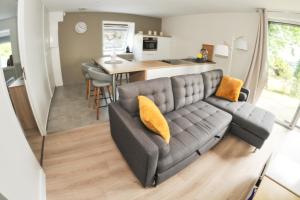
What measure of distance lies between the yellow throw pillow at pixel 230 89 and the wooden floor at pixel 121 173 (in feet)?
3.02

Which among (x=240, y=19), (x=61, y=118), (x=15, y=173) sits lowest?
(x=61, y=118)

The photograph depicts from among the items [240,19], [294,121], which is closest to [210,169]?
[294,121]

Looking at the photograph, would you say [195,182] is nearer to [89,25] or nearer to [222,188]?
[222,188]

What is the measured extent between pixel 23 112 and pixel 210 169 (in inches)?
119

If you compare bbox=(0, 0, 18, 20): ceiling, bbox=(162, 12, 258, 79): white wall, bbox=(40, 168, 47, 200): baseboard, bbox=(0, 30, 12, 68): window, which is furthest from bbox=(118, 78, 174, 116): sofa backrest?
bbox=(162, 12, 258, 79): white wall

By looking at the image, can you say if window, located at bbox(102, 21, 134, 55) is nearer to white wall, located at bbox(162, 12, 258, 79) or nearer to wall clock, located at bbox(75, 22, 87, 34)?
wall clock, located at bbox(75, 22, 87, 34)

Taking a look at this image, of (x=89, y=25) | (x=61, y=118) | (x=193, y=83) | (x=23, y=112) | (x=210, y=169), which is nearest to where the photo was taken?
(x=210, y=169)

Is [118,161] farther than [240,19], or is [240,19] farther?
[240,19]

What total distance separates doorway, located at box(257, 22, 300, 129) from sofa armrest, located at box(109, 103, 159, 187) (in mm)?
3192

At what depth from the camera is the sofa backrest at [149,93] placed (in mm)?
2072

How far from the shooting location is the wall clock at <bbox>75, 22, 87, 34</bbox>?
15.1 feet

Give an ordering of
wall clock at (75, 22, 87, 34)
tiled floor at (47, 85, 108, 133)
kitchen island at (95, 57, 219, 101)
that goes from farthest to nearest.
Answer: wall clock at (75, 22, 87, 34) < kitchen island at (95, 57, 219, 101) < tiled floor at (47, 85, 108, 133)

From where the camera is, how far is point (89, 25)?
4.77m

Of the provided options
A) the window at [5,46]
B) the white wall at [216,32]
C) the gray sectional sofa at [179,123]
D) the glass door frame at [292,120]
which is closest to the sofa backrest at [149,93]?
the gray sectional sofa at [179,123]
